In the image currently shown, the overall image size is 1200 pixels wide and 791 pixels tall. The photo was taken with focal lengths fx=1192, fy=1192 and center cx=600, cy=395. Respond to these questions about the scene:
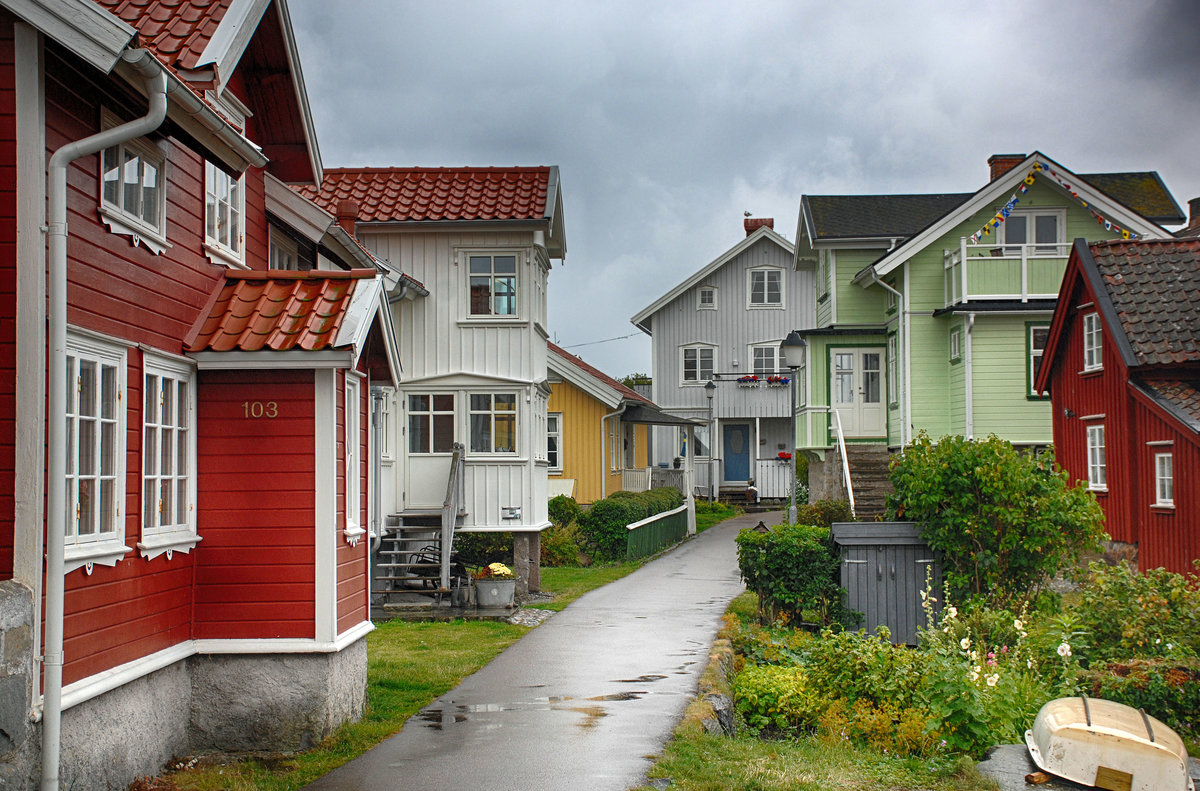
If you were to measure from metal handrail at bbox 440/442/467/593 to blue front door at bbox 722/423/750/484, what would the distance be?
25.6 m

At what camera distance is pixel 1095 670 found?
10562mm

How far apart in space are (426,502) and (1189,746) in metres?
13.8

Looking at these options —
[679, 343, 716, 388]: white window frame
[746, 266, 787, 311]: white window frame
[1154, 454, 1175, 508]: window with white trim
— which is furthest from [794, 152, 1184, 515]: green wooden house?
[679, 343, 716, 388]: white window frame

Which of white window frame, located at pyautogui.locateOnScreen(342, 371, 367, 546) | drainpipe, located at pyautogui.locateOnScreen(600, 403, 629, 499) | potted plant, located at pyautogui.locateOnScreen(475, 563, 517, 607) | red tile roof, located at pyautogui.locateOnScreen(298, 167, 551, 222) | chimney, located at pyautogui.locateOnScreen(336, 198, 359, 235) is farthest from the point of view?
drainpipe, located at pyautogui.locateOnScreen(600, 403, 629, 499)

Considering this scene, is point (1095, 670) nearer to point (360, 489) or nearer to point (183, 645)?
point (360, 489)

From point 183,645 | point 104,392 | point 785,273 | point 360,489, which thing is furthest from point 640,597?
point 785,273

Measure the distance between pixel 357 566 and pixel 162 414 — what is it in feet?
7.89

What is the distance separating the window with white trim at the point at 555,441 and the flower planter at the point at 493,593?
12.5 meters

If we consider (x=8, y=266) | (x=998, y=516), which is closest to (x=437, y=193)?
(x=998, y=516)

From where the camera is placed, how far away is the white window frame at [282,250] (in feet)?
44.2

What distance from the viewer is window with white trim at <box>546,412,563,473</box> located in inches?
1217

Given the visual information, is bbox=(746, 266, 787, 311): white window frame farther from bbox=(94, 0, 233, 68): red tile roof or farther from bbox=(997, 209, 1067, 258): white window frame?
bbox=(94, 0, 233, 68): red tile roof

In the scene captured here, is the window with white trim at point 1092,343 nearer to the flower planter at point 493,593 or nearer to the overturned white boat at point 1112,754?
the flower planter at point 493,593

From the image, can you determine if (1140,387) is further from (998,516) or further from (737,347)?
(737,347)
